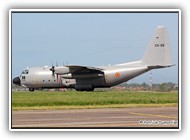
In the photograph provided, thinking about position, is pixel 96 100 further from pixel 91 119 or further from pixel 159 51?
pixel 91 119

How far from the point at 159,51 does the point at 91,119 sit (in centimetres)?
262

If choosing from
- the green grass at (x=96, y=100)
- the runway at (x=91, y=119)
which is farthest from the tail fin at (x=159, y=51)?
the runway at (x=91, y=119)

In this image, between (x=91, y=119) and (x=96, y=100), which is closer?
(x=91, y=119)

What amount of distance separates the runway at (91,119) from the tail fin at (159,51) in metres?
1.09

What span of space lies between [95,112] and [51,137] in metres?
2.64

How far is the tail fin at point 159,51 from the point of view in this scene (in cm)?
899

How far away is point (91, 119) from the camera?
29.9 ft

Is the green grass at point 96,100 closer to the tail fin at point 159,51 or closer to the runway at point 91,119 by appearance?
the runway at point 91,119

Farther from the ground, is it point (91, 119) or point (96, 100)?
point (96, 100)

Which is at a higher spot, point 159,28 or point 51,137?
point 159,28

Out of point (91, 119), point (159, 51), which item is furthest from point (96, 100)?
point (91, 119)
